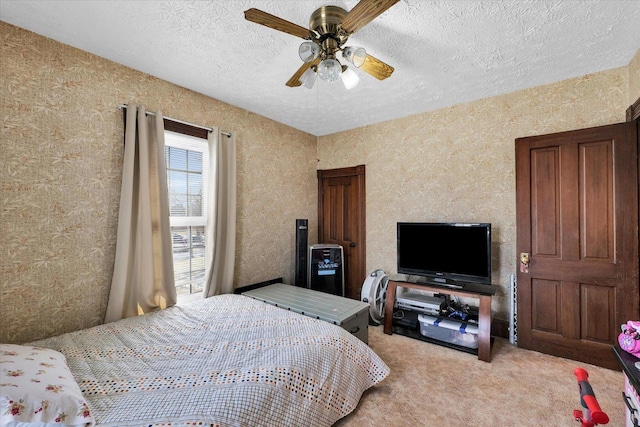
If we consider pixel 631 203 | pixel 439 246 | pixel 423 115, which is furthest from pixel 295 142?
pixel 631 203

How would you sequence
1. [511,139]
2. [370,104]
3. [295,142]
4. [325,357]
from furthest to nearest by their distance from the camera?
[295,142]
[370,104]
[511,139]
[325,357]

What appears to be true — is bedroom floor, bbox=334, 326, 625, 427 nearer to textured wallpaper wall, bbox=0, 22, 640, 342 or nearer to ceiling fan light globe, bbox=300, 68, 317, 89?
textured wallpaper wall, bbox=0, 22, 640, 342

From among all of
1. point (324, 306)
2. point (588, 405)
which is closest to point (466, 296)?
point (324, 306)

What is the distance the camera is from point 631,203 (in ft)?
7.08

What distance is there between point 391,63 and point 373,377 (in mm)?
2368

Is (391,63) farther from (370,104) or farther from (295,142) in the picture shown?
(295,142)

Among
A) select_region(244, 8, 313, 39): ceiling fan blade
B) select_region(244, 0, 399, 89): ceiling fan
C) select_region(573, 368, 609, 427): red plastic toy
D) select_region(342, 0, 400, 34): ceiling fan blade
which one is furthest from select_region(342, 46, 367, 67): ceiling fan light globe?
select_region(573, 368, 609, 427): red plastic toy

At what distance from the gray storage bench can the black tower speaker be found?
13.1 inches

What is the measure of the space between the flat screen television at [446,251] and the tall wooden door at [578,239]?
1.04 ft

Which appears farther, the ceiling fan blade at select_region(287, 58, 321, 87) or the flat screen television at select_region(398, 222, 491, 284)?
the flat screen television at select_region(398, 222, 491, 284)

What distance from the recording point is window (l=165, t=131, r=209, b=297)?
268 cm

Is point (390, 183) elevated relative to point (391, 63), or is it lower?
lower

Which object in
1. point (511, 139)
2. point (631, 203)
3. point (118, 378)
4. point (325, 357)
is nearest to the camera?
point (118, 378)

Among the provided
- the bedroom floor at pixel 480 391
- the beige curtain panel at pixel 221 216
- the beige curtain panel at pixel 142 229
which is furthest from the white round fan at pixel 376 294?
the beige curtain panel at pixel 142 229
